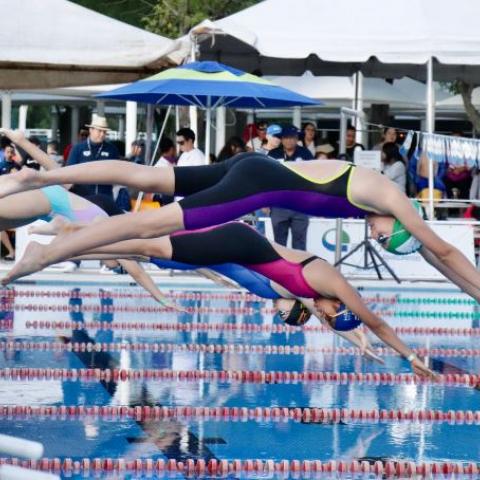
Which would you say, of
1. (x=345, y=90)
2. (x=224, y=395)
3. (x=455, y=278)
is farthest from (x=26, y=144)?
(x=345, y=90)

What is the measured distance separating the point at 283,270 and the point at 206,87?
8288 millimetres

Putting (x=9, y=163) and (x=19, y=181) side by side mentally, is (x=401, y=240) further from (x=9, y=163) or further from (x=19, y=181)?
(x=9, y=163)

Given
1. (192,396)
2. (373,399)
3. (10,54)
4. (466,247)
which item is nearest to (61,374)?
(192,396)

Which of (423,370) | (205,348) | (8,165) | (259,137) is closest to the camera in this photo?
(423,370)

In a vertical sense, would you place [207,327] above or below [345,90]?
below

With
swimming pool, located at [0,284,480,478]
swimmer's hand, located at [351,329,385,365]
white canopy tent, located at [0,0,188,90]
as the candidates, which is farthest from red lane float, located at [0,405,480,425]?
white canopy tent, located at [0,0,188,90]

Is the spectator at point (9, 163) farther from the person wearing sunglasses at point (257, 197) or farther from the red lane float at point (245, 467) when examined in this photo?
the red lane float at point (245, 467)

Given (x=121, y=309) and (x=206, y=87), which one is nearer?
(x=121, y=309)

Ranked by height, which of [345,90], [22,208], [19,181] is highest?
[345,90]

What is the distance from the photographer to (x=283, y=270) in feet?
26.1

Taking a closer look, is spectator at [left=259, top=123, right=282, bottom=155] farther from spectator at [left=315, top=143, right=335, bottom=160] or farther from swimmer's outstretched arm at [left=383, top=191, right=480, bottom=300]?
swimmer's outstretched arm at [left=383, top=191, right=480, bottom=300]

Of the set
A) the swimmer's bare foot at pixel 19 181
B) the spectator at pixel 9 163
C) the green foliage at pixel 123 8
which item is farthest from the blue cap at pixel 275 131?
the green foliage at pixel 123 8

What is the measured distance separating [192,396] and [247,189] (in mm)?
1760

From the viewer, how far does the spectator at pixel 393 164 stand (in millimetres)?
17109
